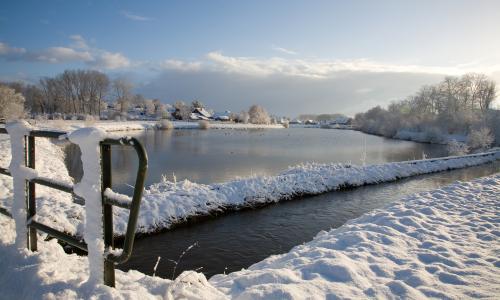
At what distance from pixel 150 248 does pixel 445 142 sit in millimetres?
58184

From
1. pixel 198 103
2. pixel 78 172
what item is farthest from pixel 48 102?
pixel 78 172

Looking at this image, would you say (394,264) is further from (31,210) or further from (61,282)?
(31,210)

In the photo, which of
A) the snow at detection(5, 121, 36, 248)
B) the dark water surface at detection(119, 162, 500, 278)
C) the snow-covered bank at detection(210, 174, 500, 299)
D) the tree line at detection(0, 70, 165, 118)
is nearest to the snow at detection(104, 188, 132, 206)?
the snow at detection(5, 121, 36, 248)

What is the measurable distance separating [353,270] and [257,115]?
11700 cm

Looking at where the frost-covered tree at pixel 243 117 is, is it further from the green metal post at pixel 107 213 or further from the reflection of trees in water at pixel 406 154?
the green metal post at pixel 107 213

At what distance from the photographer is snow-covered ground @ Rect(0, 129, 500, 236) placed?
9.06m

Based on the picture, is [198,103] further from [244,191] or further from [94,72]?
[244,191]

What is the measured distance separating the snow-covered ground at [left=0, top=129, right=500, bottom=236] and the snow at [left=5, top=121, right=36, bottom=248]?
38.2 inches

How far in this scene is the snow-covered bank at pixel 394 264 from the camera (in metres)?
3.91

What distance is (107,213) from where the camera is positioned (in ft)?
8.33

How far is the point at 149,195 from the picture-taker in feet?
37.3

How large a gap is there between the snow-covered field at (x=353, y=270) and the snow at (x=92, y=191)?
0.72ft

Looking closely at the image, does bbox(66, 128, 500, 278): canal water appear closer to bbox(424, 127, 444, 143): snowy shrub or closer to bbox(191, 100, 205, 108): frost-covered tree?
bbox(424, 127, 444, 143): snowy shrub

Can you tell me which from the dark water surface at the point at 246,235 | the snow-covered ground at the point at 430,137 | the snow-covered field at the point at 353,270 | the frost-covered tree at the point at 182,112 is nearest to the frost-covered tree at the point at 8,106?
the dark water surface at the point at 246,235
